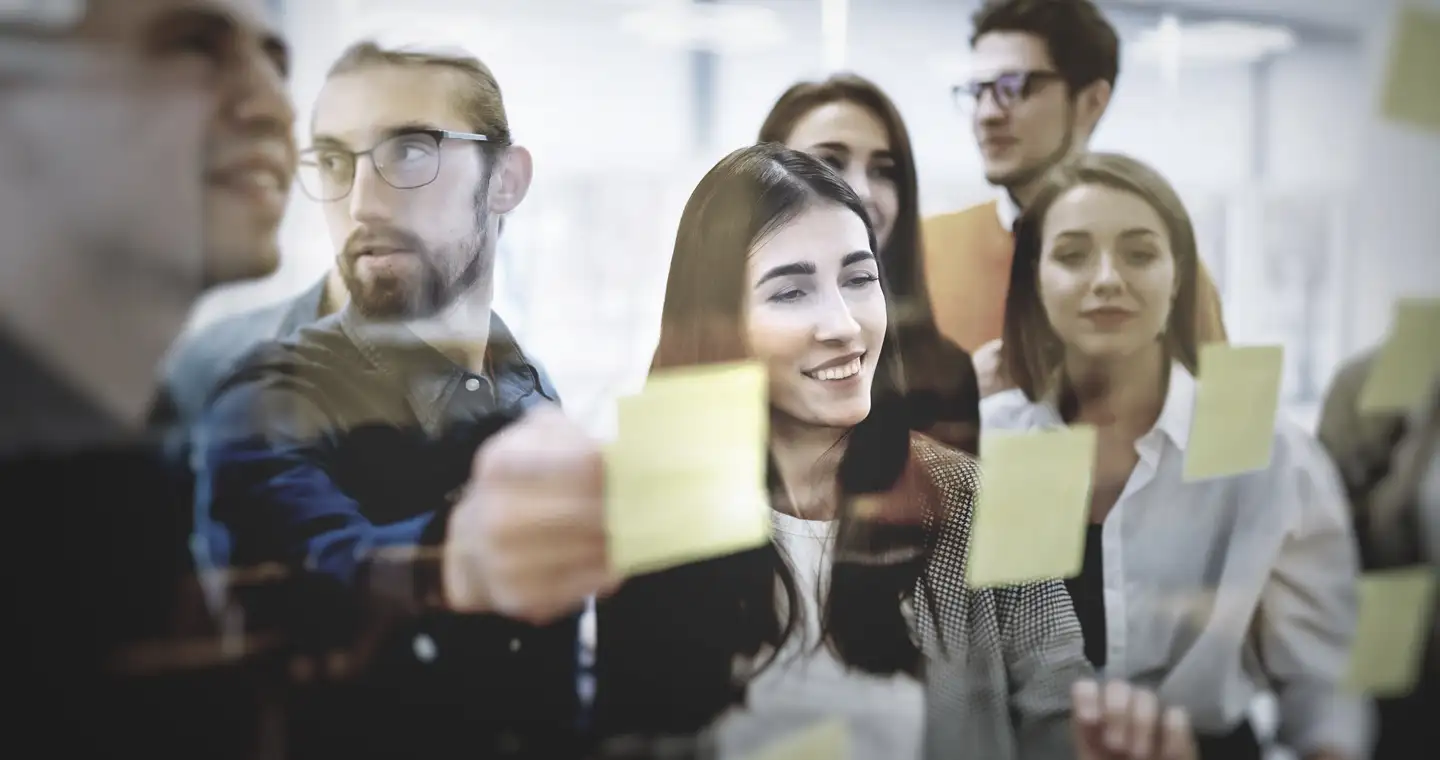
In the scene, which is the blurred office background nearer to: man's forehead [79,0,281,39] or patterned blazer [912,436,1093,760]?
man's forehead [79,0,281,39]

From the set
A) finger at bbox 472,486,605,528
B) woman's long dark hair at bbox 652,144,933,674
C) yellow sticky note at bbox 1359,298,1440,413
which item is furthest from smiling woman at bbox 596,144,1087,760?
yellow sticky note at bbox 1359,298,1440,413

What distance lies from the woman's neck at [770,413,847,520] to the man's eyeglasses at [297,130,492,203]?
42cm

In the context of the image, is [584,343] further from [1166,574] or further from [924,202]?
[1166,574]

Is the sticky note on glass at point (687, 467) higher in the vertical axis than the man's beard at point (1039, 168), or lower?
lower

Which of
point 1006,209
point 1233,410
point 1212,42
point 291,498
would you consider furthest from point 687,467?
point 1212,42

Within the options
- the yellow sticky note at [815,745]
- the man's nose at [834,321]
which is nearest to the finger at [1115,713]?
the yellow sticky note at [815,745]

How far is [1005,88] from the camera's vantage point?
3.94 feet

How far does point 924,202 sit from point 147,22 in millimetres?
768

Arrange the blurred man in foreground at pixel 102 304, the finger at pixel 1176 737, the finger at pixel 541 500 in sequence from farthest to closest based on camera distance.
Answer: the finger at pixel 1176 737 < the finger at pixel 541 500 < the blurred man in foreground at pixel 102 304

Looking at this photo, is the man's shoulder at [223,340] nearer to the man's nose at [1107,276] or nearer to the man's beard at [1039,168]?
the man's beard at [1039,168]

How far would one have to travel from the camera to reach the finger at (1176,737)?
4.25 feet

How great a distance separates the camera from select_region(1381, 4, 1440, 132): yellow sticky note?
1374 millimetres

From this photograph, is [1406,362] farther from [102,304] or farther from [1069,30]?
[102,304]

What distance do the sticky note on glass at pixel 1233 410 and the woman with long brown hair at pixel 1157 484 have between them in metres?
0.02
